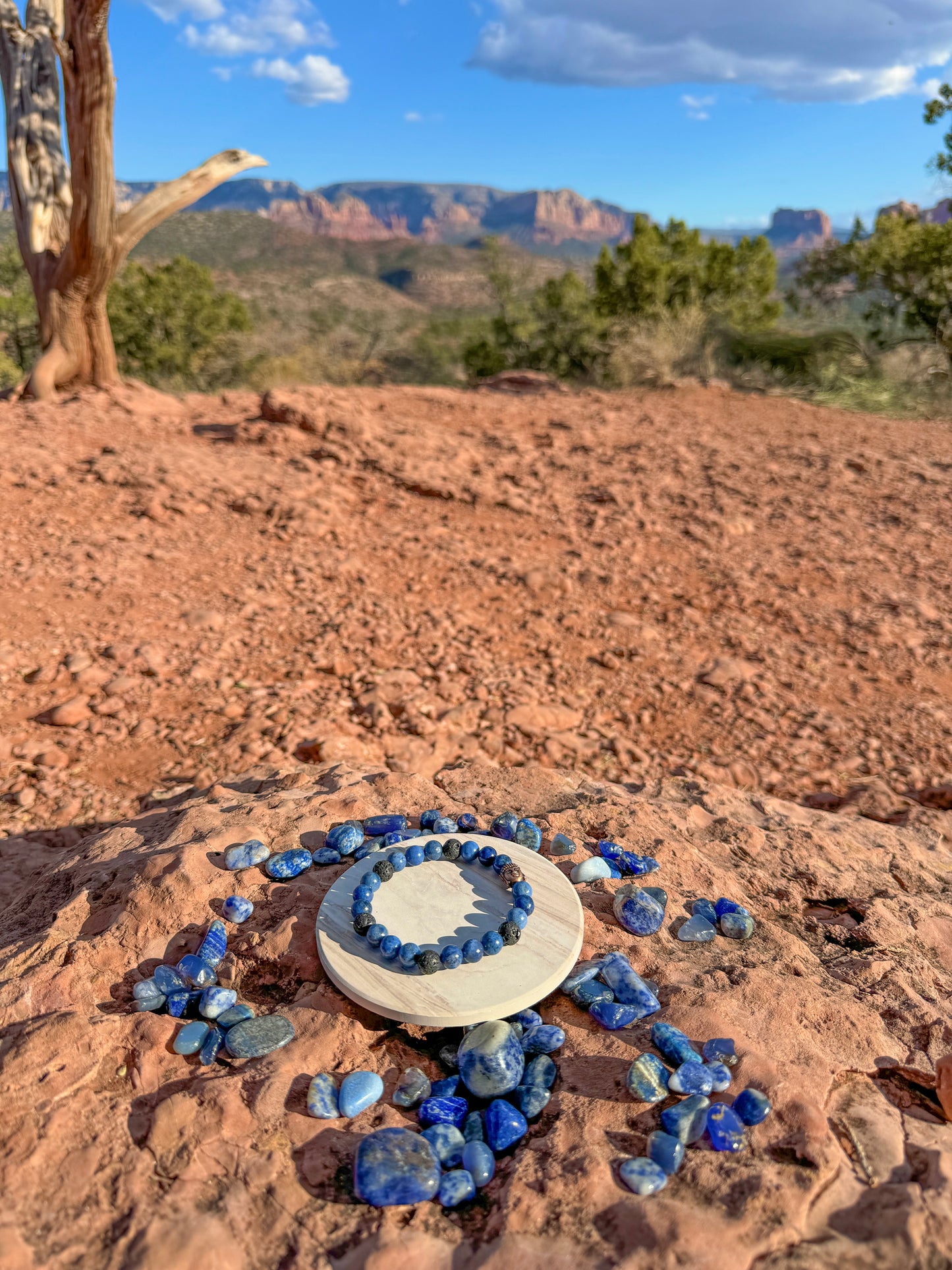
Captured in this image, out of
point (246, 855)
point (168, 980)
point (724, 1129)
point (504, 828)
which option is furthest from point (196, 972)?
point (724, 1129)

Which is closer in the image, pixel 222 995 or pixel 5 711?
pixel 222 995

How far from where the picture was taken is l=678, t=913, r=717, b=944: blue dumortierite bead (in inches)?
69.2

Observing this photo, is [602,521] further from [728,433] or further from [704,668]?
[728,433]

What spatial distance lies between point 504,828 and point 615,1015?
0.61 metres

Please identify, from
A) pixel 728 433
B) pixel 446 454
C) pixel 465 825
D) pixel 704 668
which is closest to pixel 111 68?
pixel 446 454

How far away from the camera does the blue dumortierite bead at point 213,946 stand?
1.62m

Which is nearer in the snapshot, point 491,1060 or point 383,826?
point 491,1060

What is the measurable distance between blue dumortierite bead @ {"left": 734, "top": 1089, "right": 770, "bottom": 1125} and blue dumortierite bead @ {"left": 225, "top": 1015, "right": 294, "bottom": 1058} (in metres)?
0.83

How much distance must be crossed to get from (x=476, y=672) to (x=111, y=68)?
20.6 ft

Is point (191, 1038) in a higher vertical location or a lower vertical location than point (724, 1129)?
lower

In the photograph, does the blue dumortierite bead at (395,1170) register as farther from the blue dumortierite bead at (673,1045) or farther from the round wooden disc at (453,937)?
the blue dumortierite bead at (673,1045)

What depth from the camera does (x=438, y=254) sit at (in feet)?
185

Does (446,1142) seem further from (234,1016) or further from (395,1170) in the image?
(234,1016)

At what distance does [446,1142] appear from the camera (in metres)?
1.27
